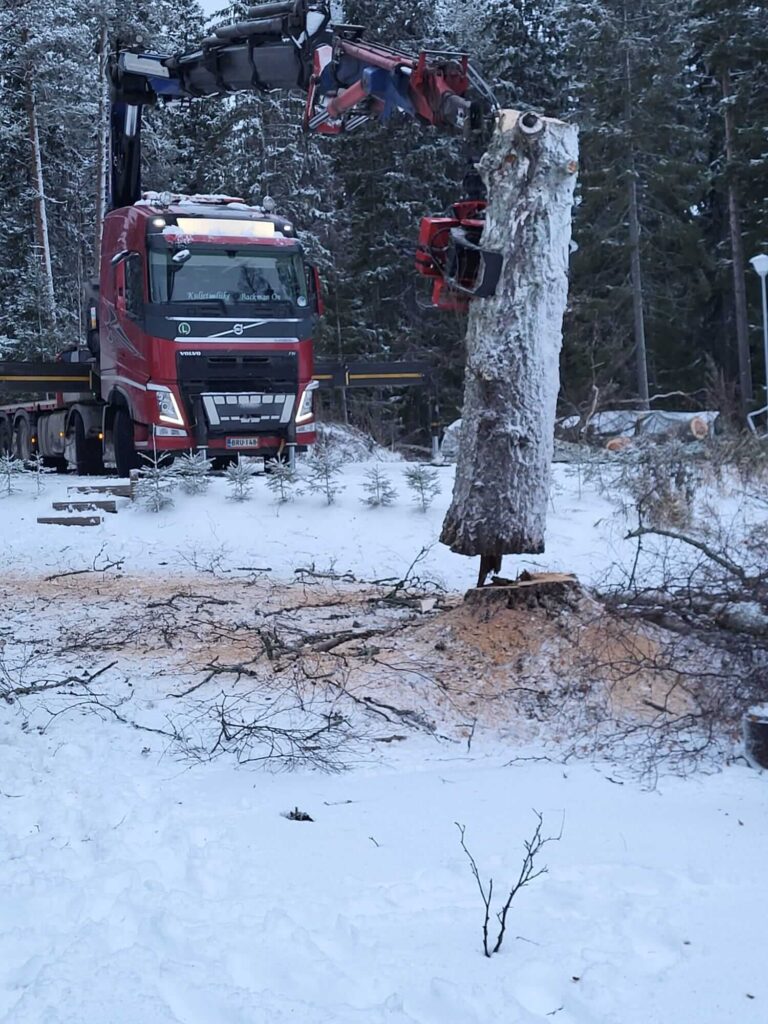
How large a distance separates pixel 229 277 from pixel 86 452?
375cm

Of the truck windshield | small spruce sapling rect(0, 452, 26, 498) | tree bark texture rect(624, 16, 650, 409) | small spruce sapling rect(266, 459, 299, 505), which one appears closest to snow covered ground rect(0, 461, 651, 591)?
small spruce sapling rect(266, 459, 299, 505)

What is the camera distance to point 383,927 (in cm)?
338

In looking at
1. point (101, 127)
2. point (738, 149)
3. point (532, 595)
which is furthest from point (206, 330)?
point (738, 149)

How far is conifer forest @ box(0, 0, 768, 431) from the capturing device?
28.6 m

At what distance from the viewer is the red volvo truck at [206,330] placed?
13617 millimetres

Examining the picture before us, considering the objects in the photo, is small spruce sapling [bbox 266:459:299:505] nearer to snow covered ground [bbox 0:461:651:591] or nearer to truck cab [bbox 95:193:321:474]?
snow covered ground [bbox 0:461:651:591]

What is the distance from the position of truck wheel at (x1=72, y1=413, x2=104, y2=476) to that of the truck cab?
1721 mm

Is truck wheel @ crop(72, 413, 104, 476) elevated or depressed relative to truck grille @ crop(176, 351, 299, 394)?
depressed

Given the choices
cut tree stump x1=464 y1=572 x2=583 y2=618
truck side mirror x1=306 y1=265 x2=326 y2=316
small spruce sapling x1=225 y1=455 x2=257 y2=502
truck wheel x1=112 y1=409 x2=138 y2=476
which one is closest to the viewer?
cut tree stump x1=464 y1=572 x2=583 y2=618

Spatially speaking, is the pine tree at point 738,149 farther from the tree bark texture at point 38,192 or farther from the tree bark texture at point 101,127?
the tree bark texture at point 38,192

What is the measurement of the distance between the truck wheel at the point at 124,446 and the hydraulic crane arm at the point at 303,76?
3.43 m

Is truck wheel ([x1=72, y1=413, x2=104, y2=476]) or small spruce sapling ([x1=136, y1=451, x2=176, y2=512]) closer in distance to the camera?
small spruce sapling ([x1=136, y1=451, x2=176, y2=512])

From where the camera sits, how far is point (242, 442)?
13914 mm

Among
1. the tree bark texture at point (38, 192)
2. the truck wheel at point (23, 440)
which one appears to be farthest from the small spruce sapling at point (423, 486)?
the tree bark texture at point (38, 192)
